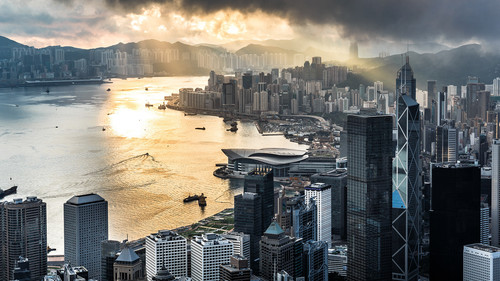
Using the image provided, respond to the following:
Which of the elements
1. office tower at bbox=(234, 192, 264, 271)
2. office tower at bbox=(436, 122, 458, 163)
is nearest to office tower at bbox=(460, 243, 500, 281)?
office tower at bbox=(234, 192, 264, 271)

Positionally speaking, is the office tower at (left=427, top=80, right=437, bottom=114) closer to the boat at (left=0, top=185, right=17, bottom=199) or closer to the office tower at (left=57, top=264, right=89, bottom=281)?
the boat at (left=0, top=185, right=17, bottom=199)

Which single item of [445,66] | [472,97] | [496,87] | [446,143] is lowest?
[446,143]

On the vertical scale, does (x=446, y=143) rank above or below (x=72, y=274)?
above

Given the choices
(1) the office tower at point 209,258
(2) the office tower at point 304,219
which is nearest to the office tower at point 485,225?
(2) the office tower at point 304,219

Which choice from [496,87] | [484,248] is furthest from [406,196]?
[496,87]

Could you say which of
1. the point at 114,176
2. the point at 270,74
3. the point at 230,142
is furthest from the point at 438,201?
the point at 270,74

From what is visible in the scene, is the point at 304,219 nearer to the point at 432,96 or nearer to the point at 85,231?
the point at 85,231

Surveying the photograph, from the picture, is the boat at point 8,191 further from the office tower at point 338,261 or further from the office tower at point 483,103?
the office tower at point 483,103
